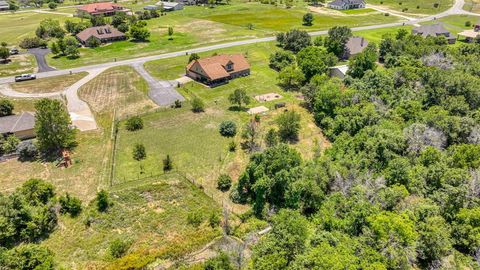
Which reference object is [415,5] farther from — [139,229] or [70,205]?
[70,205]

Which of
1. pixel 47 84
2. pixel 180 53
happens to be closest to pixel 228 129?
pixel 47 84

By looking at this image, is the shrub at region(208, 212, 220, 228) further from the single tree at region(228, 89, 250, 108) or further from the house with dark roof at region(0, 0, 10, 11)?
the house with dark roof at region(0, 0, 10, 11)

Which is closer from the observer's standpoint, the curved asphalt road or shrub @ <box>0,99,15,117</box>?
shrub @ <box>0,99,15,117</box>

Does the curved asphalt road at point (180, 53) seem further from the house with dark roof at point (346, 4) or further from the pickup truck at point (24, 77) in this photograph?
the house with dark roof at point (346, 4)

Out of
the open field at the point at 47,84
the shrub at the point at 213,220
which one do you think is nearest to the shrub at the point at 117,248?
the shrub at the point at 213,220

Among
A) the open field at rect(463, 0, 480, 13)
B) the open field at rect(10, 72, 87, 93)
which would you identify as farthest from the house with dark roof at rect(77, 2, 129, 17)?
the open field at rect(463, 0, 480, 13)

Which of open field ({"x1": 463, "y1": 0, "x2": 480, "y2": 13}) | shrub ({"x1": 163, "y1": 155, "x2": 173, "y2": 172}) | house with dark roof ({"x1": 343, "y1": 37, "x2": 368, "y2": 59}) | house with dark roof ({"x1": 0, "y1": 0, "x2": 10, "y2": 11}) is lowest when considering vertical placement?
shrub ({"x1": 163, "y1": 155, "x2": 173, "y2": 172})
